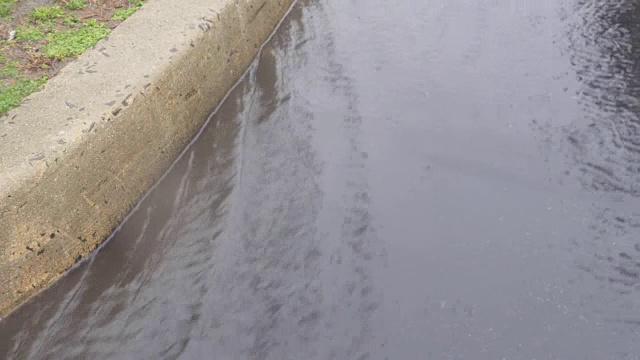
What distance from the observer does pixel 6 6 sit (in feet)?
18.1

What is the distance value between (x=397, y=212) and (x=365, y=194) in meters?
0.26

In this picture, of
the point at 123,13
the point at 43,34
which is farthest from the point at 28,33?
the point at 123,13

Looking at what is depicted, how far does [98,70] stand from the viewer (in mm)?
4676

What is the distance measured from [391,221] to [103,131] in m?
1.79

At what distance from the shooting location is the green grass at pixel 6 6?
17.9ft

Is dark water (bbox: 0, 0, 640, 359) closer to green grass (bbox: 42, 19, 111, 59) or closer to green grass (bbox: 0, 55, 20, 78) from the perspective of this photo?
green grass (bbox: 42, 19, 111, 59)

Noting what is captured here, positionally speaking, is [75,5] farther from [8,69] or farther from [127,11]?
[8,69]

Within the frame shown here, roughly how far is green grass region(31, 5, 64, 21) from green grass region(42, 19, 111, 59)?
0.24 m

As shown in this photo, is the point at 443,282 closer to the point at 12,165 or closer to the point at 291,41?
the point at 12,165

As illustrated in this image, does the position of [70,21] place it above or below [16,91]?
above

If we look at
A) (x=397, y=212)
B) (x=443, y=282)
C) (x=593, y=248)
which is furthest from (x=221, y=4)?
(x=593, y=248)

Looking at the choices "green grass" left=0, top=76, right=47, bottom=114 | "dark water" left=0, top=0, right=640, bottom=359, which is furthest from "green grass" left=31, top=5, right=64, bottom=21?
"dark water" left=0, top=0, right=640, bottom=359

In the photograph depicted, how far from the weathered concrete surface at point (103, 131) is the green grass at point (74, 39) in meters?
0.19

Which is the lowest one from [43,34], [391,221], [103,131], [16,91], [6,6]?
[391,221]
